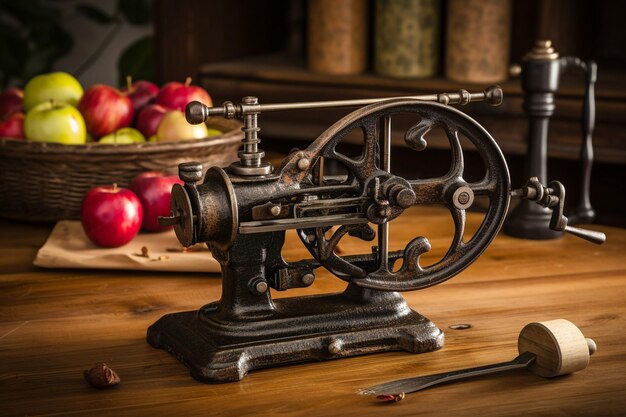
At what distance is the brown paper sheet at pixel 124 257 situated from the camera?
1.70 metres

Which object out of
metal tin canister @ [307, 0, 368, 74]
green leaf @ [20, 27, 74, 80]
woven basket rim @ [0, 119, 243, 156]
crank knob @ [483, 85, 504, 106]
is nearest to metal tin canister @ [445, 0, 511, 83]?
metal tin canister @ [307, 0, 368, 74]

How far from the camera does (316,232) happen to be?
4.36 feet

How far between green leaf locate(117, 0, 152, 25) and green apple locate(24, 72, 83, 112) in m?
1.95

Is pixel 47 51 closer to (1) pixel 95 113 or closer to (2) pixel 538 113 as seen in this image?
(1) pixel 95 113

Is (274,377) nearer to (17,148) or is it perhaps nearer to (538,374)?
(538,374)

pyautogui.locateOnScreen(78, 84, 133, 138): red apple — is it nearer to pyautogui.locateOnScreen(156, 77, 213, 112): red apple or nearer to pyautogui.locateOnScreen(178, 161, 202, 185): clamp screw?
pyautogui.locateOnScreen(156, 77, 213, 112): red apple

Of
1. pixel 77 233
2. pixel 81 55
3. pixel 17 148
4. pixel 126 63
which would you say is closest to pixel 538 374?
pixel 77 233

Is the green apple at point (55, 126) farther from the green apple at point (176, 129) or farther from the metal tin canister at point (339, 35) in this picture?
the metal tin canister at point (339, 35)

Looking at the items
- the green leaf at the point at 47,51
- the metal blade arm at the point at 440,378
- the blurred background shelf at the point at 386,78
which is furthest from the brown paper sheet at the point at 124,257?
the green leaf at the point at 47,51

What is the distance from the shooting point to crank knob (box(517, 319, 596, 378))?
4.19 feet

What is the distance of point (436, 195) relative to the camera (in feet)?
4.54

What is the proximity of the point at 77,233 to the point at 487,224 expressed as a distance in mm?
769

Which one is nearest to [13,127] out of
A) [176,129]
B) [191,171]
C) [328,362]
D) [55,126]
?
[55,126]

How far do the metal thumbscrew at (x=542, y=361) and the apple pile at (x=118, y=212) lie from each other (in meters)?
0.65
